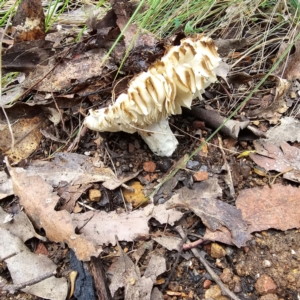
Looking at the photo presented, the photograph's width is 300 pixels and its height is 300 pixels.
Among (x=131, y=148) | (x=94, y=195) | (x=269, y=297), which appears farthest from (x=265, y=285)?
(x=131, y=148)

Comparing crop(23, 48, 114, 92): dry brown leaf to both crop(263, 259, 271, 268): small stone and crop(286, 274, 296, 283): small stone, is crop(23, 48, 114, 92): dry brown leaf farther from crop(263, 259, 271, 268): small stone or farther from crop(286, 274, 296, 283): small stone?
crop(286, 274, 296, 283): small stone

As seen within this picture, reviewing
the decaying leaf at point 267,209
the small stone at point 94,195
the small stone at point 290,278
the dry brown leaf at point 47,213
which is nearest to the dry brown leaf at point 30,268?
the dry brown leaf at point 47,213

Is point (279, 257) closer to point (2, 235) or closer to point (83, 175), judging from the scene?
point (83, 175)

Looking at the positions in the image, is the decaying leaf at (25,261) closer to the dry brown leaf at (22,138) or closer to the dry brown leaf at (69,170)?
the dry brown leaf at (69,170)

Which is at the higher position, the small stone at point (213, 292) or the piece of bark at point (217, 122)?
the piece of bark at point (217, 122)

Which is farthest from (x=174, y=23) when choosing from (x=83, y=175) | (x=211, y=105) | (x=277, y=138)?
(x=83, y=175)

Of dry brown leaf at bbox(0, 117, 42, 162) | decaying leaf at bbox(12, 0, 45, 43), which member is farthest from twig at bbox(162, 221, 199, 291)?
decaying leaf at bbox(12, 0, 45, 43)
